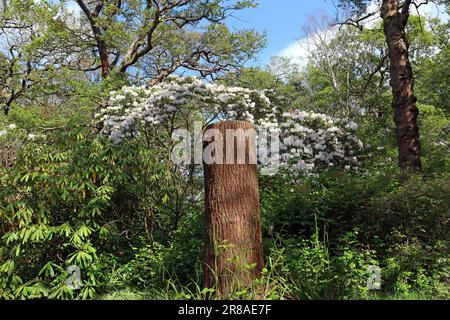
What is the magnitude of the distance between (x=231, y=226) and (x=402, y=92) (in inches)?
204

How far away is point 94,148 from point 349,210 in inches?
130

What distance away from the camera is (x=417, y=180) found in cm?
537

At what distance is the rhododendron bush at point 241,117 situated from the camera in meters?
8.79

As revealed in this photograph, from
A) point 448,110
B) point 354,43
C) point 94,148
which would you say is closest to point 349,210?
point 94,148

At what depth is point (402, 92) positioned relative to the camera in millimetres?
7410
